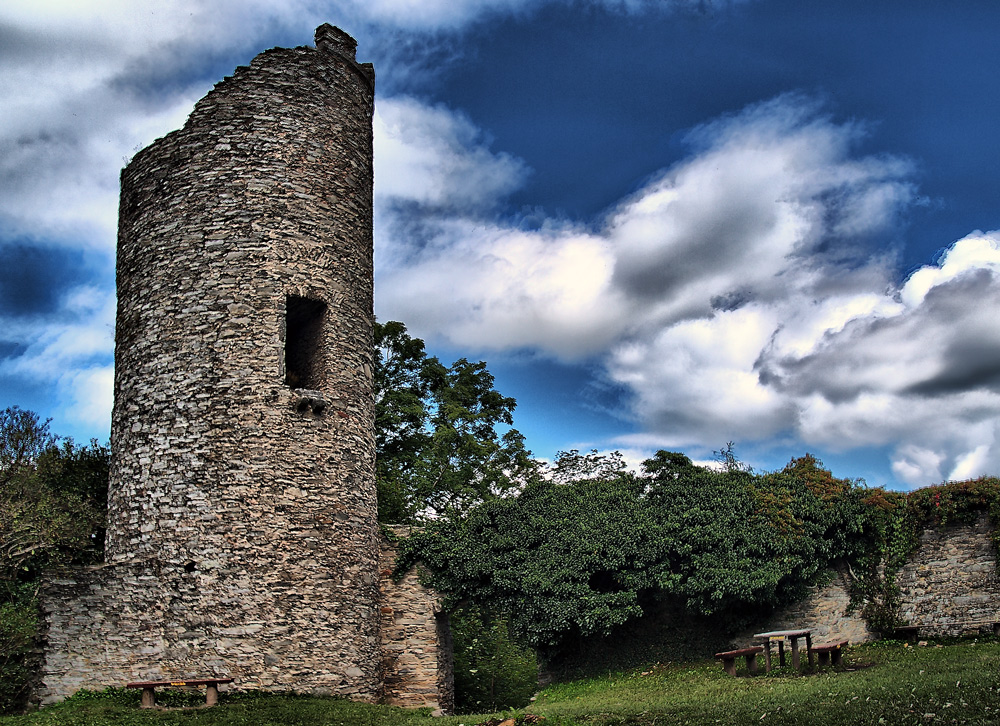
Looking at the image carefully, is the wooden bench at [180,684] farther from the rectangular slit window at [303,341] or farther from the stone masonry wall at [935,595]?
the stone masonry wall at [935,595]

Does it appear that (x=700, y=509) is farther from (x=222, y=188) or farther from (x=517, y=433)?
(x=517, y=433)

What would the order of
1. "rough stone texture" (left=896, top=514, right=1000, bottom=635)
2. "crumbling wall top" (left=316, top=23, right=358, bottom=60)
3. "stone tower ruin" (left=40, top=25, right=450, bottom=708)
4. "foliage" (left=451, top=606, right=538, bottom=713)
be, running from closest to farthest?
"stone tower ruin" (left=40, top=25, right=450, bottom=708) → "rough stone texture" (left=896, top=514, right=1000, bottom=635) → "crumbling wall top" (left=316, top=23, right=358, bottom=60) → "foliage" (left=451, top=606, right=538, bottom=713)

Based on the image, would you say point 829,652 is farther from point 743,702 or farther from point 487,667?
point 487,667

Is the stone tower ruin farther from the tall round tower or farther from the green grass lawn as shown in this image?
the green grass lawn

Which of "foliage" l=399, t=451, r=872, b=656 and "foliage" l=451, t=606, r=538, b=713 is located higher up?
"foliage" l=399, t=451, r=872, b=656

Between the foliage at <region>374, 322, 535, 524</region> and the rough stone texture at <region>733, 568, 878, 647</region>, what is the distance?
31.7 ft

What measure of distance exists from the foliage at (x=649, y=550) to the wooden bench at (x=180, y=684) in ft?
13.2

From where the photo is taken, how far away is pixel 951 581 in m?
12.7

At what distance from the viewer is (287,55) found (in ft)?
44.5

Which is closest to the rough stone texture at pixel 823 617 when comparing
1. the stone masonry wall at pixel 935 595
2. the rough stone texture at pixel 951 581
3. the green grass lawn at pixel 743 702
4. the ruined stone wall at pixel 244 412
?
the stone masonry wall at pixel 935 595

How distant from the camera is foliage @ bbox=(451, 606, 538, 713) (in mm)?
17969

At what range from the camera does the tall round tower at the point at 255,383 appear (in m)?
11.3

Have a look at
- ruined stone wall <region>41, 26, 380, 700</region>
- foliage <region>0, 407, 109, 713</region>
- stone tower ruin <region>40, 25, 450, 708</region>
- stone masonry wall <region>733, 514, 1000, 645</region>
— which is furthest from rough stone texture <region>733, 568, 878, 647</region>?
foliage <region>0, 407, 109, 713</region>

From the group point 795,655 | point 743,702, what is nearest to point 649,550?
point 795,655
